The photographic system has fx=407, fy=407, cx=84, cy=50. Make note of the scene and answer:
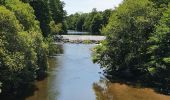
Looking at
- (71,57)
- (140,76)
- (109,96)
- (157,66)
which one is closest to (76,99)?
(109,96)

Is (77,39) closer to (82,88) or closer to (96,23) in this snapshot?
(96,23)

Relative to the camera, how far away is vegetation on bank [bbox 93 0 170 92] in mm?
44312

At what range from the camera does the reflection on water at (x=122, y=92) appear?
3866 cm

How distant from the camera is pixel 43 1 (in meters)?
80.6

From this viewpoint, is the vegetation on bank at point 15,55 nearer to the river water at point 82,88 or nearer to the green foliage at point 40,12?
the river water at point 82,88

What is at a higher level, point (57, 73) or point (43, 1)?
point (43, 1)

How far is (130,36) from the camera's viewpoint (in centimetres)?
4869

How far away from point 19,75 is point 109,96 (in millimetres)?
8844

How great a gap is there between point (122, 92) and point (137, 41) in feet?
30.2

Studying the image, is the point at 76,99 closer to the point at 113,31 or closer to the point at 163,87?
the point at 163,87

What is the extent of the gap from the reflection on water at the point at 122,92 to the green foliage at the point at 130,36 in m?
4.62

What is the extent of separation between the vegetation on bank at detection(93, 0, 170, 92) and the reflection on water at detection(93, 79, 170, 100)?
3.14m

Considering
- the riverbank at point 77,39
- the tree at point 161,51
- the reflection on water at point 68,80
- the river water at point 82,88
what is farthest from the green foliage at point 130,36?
the riverbank at point 77,39

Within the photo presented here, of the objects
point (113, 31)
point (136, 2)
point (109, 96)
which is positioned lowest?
point (109, 96)
